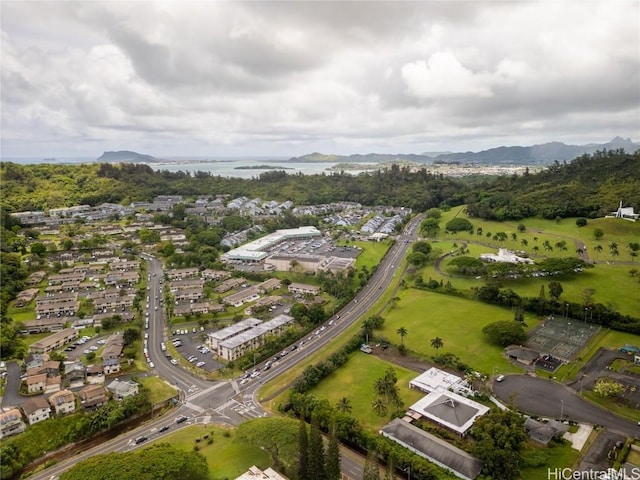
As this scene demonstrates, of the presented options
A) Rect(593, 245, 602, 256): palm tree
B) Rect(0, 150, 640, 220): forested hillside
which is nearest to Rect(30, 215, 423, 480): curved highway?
Rect(593, 245, 602, 256): palm tree

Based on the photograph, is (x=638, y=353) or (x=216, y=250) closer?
(x=638, y=353)

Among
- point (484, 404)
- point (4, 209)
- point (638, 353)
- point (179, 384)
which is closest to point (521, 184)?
point (638, 353)

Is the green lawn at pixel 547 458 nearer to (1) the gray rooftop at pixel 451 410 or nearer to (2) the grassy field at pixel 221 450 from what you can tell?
(1) the gray rooftop at pixel 451 410

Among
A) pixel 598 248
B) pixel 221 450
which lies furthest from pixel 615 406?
pixel 598 248

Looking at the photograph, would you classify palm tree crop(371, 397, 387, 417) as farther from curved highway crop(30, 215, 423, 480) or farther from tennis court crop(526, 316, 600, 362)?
tennis court crop(526, 316, 600, 362)

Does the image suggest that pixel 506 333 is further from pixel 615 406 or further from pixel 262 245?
pixel 262 245

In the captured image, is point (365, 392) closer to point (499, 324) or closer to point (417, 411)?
point (417, 411)
